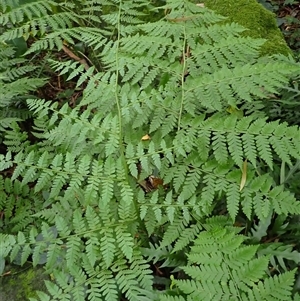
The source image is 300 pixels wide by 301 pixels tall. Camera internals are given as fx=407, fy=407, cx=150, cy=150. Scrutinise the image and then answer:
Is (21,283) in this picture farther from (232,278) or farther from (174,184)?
(232,278)

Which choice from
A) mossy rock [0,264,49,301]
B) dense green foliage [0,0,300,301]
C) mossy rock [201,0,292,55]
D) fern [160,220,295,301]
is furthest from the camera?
mossy rock [201,0,292,55]

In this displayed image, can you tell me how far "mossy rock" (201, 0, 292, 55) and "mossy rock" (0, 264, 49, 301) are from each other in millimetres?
1937

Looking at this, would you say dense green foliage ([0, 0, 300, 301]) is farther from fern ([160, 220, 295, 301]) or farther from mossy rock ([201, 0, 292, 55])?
mossy rock ([201, 0, 292, 55])

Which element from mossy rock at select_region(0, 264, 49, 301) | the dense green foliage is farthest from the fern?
mossy rock at select_region(0, 264, 49, 301)

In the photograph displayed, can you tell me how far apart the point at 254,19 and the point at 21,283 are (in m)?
2.27

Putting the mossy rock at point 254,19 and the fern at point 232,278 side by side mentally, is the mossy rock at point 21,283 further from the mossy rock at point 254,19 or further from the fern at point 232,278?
the mossy rock at point 254,19

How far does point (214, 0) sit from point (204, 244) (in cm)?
203

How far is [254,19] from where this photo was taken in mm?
2822

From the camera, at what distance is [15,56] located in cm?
335

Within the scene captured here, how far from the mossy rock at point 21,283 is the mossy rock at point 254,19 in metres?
1.94

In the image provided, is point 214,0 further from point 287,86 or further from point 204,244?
point 204,244

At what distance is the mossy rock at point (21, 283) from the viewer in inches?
88.7

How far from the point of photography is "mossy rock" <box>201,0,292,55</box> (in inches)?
105

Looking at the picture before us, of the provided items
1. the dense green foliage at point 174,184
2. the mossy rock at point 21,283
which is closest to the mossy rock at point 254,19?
the dense green foliage at point 174,184
